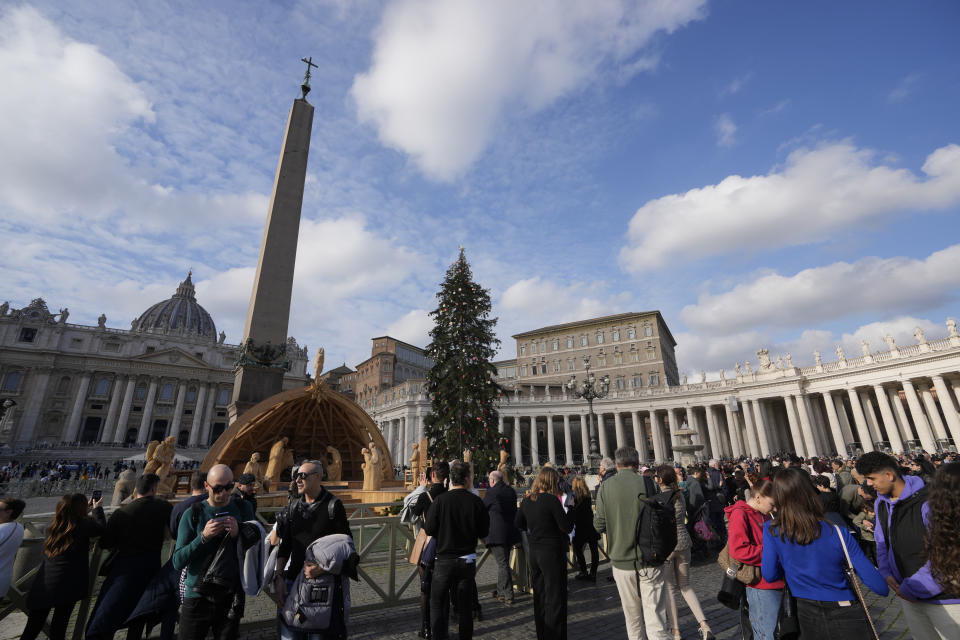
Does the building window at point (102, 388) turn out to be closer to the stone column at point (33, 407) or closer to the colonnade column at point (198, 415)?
the stone column at point (33, 407)

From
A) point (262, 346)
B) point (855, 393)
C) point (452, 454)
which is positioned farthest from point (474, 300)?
point (855, 393)

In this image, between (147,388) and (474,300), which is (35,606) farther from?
(147,388)

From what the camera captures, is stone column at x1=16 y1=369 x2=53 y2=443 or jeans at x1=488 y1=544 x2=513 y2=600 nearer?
jeans at x1=488 y1=544 x2=513 y2=600

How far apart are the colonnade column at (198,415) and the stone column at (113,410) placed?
10.4 meters

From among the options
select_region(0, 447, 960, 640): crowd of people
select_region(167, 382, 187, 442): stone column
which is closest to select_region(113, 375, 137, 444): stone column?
select_region(167, 382, 187, 442): stone column

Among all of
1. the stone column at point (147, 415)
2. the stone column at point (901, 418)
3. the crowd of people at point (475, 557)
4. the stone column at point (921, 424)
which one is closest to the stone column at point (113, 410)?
the stone column at point (147, 415)

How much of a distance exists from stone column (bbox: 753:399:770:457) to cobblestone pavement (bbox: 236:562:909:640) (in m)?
42.8

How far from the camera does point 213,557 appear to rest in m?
3.47

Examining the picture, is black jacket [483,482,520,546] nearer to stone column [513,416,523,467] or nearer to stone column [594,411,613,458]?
stone column [513,416,523,467]

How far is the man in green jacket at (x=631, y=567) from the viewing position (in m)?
4.40

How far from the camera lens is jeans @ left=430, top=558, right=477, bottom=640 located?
14.0 feet

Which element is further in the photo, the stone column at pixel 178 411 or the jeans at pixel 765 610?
the stone column at pixel 178 411

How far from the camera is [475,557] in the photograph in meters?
4.28

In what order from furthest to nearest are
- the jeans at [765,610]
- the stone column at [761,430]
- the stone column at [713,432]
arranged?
the stone column at [713,432]
the stone column at [761,430]
the jeans at [765,610]
